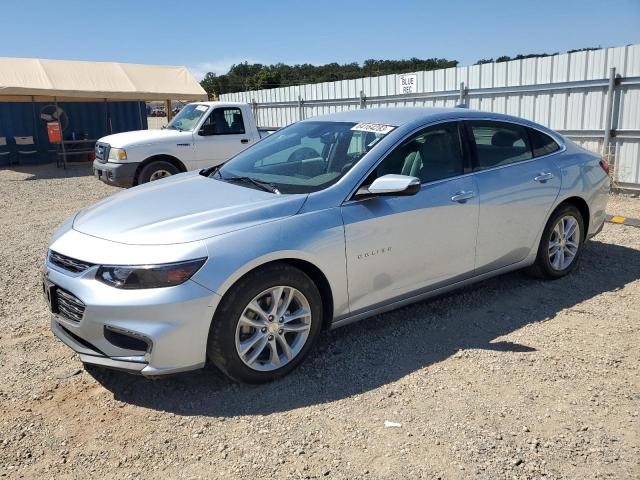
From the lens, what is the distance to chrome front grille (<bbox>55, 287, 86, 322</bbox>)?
318 centimetres

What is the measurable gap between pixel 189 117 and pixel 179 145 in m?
1.01

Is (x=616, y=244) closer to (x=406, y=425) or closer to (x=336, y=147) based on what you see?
(x=336, y=147)

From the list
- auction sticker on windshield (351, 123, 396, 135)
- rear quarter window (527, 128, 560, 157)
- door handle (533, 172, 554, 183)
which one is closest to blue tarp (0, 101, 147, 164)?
auction sticker on windshield (351, 123, 396, 135)

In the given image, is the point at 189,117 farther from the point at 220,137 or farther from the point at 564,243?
the point at 564,243

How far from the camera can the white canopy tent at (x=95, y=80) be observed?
55.0 feet

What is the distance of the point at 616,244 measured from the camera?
653 centimetres

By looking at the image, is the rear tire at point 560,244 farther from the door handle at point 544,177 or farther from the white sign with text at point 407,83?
the white sign with text at point 407,83

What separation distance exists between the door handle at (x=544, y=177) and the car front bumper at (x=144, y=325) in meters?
3.05

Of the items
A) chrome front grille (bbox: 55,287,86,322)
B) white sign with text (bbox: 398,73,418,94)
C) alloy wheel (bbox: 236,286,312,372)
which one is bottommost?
alloy wheel (bbox: 236,286,312,372)

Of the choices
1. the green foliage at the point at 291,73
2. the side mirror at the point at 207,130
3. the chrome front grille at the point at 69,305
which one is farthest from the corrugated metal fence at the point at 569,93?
the green foliage at the point at 291,73

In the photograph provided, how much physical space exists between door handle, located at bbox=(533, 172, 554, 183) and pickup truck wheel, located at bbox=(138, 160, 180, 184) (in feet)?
23.6

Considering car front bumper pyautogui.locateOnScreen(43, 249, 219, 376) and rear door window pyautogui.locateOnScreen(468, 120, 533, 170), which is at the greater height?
rear door window pyautogui.locateOnScreen(468, 120, 533, 170)

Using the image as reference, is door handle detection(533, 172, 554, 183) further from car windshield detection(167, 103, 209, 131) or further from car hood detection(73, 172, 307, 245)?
car windshield detection(167, 103, 209, 131)

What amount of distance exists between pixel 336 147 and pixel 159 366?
2.03 meters
